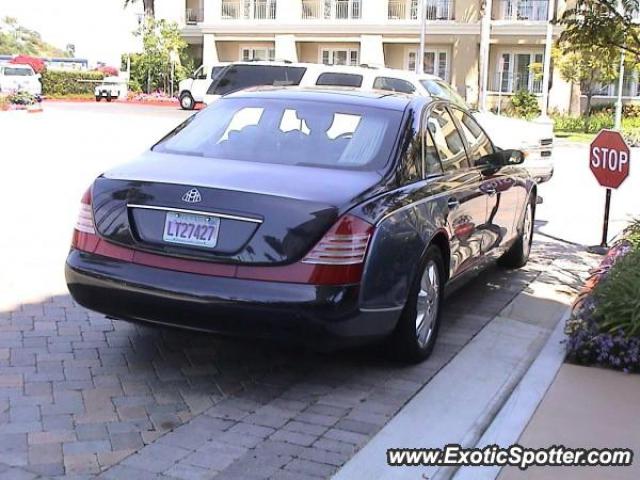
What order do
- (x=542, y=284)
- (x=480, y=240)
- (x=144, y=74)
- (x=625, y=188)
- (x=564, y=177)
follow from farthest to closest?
(x=144, y=74) < (x=564, y=177) < (x=625, y=188) < (x=542, y=284) < (x=480, y=240)

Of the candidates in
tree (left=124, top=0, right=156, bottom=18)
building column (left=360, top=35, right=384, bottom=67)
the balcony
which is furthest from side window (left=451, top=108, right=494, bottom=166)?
tree (left=124, top=0, right=156, bottom=18)

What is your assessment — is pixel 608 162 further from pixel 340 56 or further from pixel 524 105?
pixel 340 56

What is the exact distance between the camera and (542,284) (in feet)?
25.9

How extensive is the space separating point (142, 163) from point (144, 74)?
1847 inches

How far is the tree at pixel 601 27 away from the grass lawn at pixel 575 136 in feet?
69.1

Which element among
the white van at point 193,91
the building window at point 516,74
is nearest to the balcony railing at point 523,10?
the building window at point 516,74

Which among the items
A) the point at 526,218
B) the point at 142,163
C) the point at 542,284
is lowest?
the point at 542,284

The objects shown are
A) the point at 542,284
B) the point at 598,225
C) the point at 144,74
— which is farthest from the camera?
the point at 144,74

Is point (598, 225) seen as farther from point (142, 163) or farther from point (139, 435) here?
point (139, 435)

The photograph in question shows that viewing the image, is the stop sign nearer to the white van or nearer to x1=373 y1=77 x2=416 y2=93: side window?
x1=373 y1=77 x2=416 y2=93: side window

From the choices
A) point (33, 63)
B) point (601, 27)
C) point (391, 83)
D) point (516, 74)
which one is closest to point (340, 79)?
point (391, 83)

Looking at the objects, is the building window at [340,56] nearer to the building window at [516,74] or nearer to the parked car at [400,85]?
the building window at [516,74]

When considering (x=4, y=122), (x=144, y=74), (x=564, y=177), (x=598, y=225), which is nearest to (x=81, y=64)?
(x=144, y=74)

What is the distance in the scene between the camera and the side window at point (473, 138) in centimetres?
664
